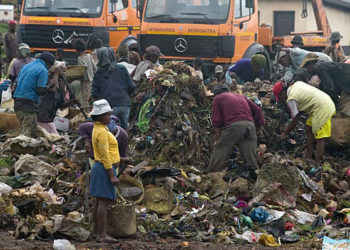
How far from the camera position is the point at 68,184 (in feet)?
32.6

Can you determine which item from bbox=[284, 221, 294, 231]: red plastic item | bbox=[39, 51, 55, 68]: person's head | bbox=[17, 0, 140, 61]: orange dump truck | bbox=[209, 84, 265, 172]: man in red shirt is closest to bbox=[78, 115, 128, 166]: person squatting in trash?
bbox=[284, 221, 294, 231]: red plastic item

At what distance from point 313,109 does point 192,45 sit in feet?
18.2

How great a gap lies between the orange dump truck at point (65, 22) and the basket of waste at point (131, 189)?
26.9 ft

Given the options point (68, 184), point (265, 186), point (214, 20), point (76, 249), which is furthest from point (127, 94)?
point (214, 20)

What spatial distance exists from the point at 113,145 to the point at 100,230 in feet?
2.86

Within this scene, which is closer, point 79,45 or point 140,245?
point 140,245

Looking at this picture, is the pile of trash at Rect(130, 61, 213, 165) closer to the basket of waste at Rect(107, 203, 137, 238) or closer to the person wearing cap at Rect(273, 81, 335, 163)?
the person wearing cap at Rect(273, 81, 335, 163)

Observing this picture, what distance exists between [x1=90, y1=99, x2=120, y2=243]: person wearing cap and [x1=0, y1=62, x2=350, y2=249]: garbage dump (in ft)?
0.79

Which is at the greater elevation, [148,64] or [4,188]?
[148,64]

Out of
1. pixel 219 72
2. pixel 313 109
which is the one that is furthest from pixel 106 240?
pixel 219 72

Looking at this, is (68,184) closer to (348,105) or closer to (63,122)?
(63,122)

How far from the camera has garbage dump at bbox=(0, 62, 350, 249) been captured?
27.4ft

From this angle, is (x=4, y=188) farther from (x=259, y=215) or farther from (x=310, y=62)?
(x=310, y=62)

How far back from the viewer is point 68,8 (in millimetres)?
17312
